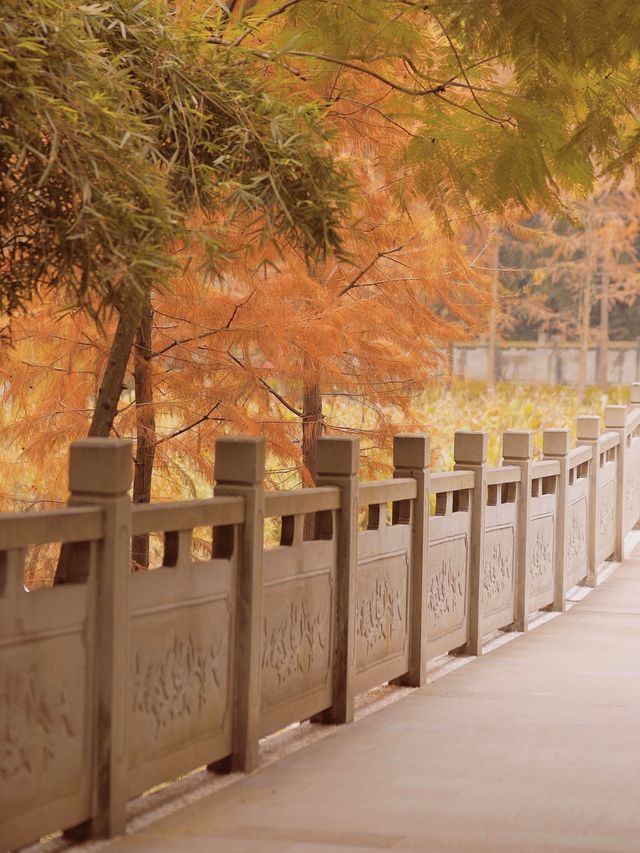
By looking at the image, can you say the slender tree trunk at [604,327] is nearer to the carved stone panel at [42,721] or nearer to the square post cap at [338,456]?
the square post cap at [338,456]

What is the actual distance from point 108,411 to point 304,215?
2.60 metres

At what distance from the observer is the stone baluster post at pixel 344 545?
5656 mm

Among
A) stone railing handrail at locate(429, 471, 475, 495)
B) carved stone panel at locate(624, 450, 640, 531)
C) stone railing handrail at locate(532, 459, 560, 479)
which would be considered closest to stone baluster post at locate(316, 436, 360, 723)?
stone railing handrail at locate(429, 471, 475, 495)

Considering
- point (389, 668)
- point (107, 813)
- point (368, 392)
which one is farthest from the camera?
point (368, 392)

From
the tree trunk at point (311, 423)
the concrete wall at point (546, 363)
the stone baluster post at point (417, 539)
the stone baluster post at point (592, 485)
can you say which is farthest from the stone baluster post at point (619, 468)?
the concrete wall at point (546, 363)

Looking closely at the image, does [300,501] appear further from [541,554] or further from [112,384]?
[541,554]

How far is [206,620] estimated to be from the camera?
4609 mm

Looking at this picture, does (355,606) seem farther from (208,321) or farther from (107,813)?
(208,321)

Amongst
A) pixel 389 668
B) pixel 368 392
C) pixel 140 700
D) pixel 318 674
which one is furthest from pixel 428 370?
pixel 140 700

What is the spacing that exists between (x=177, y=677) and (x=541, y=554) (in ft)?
17.2

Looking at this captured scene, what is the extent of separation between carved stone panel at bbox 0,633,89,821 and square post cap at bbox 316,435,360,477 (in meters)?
1.98

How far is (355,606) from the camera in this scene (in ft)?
19.0

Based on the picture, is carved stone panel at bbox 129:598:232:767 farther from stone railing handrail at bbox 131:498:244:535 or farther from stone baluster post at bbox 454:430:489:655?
stone baluster post at bbox 454:430:489:655

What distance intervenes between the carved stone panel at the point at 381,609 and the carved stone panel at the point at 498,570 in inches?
56.0
